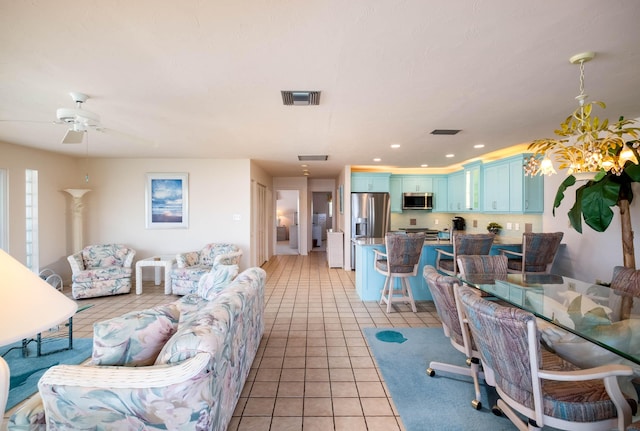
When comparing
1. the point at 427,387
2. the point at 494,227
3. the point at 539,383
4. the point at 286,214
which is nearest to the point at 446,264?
the point at 494,227

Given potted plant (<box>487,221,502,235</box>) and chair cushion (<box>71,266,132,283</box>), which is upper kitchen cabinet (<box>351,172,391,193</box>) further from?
chair cushion (<box>71,266,132,283</box>)

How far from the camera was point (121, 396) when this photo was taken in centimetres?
123

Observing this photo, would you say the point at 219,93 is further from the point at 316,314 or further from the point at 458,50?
the point at 316,314

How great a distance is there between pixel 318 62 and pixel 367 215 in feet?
16.1

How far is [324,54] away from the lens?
1936 millimetres

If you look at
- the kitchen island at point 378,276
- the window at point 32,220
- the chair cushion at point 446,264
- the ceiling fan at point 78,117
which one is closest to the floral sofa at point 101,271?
the window at point 32,220

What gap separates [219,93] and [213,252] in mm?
3379

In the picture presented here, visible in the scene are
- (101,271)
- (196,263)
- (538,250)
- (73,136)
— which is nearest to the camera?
(73,136)

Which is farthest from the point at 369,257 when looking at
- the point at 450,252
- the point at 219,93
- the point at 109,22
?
the point at 109,22

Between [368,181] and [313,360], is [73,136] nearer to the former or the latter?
[313,360]

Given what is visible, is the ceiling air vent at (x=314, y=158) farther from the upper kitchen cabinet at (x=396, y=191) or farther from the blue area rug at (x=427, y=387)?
the blue area rug at (x=427, y=387)

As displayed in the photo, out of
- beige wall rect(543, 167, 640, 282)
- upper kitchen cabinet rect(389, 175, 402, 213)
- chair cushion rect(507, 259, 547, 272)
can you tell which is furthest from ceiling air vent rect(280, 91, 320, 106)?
→ upper kitchen cabinet rect(389, 175, 402, 213)

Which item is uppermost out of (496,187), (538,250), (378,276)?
(496,187)

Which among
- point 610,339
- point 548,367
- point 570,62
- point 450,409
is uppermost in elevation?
point 570,62
